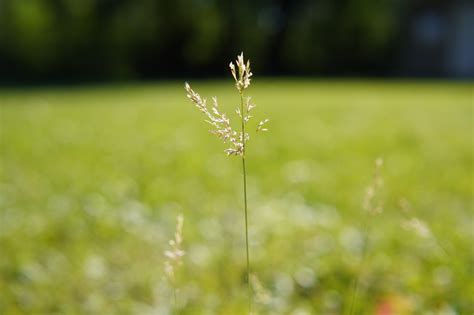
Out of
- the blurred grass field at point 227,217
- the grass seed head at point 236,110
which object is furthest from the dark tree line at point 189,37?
the grass seed head at point 236,110

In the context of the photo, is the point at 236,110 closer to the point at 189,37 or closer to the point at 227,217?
the point at 227,217

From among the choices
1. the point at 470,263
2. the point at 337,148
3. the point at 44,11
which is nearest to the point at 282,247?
the point at 470,263

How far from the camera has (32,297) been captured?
2.66 metres

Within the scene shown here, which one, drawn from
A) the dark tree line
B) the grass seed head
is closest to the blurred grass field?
the grass seed head

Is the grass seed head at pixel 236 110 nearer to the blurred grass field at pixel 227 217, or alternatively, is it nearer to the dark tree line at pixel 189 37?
the blurred grass field at pixel 227 217

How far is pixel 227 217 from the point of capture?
3.86 meters

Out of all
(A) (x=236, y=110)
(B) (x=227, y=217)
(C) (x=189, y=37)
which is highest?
(C) (x=189, y=37)

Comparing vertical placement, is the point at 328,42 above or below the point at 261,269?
above

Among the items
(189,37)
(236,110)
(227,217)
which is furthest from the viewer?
(189,37)

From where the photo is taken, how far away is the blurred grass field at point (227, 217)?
271 centimetres

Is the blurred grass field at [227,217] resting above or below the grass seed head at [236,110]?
below

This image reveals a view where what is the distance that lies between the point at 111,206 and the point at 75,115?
208 inches

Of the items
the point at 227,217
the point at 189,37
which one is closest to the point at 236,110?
the point at 227,217

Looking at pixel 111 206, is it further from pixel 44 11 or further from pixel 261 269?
pixel 44 11
